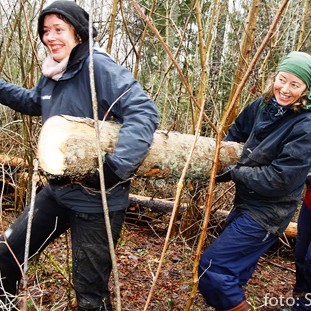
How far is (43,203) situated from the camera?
2314mm

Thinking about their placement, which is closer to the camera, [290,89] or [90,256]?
[90,256]

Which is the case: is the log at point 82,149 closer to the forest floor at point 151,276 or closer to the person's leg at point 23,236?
the person's leg at point 23,236

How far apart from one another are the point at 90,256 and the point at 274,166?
4.26ft

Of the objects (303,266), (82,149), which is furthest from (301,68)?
(303,266)

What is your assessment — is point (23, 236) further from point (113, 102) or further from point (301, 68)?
point (301, 68)

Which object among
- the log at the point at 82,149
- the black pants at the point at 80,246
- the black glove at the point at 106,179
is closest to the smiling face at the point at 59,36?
the log at the point at 82,149

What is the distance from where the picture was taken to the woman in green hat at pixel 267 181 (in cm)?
230

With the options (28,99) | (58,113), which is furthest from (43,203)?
(28,99)

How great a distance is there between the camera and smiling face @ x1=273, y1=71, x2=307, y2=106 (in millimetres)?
2377

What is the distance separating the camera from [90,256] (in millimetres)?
2088

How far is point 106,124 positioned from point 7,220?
2553 mm

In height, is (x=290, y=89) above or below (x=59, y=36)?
below

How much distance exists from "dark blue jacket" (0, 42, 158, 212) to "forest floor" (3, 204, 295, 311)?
99 centimetres

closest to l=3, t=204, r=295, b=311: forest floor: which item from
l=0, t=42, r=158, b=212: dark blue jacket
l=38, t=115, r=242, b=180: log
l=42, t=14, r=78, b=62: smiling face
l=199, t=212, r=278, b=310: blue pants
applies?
l=199, t=212, r=278, b=310: blue pants
